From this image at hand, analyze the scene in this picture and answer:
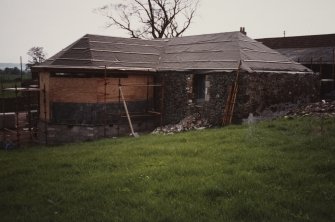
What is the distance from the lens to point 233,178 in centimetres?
882

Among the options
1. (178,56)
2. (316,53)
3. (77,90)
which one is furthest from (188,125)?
(316,53)

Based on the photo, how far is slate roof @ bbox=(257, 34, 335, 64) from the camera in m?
29.5

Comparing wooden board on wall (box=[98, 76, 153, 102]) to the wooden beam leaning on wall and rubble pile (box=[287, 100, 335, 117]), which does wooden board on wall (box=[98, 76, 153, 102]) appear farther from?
rubble pile (box=[287, 100, 335, 117])

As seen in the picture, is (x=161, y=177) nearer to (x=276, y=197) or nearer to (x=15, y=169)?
(x=276, y=197)

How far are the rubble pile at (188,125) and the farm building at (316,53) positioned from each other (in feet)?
34.4

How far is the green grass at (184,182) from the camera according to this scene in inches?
285

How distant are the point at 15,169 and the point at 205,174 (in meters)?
5.83

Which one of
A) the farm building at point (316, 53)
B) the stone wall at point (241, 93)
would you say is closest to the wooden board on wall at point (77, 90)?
the stone wall at point (241, 93)

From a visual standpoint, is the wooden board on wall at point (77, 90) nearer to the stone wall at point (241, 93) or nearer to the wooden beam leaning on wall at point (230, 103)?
the stone wall at point (241, 93)

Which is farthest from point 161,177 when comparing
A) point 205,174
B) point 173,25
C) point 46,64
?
point 173,25

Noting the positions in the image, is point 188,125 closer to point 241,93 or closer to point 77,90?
point 241,93

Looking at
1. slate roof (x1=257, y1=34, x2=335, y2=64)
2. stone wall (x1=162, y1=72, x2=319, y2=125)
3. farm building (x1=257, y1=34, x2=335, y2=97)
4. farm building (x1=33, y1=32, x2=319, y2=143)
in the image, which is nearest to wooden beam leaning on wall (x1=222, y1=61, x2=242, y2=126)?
farm building (x1=33, y1=32, x2=319, y2=143)

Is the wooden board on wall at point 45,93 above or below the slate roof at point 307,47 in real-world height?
below

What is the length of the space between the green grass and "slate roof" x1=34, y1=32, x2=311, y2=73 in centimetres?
764
